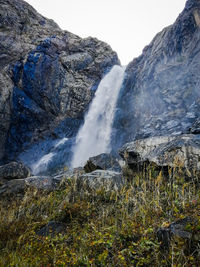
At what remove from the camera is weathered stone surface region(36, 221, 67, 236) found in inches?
166

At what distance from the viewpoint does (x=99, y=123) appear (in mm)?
25875

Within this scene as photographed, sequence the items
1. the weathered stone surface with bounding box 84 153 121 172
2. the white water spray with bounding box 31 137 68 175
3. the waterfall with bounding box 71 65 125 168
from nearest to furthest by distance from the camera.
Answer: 1. the weathered stone surface with bounding box 84 153 121 172
2. the waterfall with bounding box 71 65 125 168
3. the white water spray with bounding box 31 137 68 175

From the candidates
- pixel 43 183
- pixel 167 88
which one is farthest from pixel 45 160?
pixel 43 183

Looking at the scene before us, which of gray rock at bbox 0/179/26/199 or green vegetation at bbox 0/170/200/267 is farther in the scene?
gray rock at bbox 0/179/26/199

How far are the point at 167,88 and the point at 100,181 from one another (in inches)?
597

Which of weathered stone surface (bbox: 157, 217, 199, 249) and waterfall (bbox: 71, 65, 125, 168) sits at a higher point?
waterfall (bbox: 71, 65, 125, 168)

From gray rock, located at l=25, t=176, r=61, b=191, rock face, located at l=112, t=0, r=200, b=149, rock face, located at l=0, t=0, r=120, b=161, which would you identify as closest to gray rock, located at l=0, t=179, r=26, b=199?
gray rock, located at l=25, t=176, r=61, b=191

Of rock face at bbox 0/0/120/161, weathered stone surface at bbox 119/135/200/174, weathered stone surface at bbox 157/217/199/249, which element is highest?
rock face at bbox 0/0/120/161

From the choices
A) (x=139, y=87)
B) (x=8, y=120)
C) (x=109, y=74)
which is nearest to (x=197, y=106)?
(x=139, y=87)

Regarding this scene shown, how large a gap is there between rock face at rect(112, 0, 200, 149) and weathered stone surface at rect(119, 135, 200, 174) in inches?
326

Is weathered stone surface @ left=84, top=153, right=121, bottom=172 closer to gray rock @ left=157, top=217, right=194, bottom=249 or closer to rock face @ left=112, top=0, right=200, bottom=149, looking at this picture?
rock face @ left=112, top=0, right=200, bottom=149

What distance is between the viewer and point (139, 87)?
23078 mm

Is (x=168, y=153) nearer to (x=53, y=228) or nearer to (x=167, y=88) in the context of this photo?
(x=53, y=228)

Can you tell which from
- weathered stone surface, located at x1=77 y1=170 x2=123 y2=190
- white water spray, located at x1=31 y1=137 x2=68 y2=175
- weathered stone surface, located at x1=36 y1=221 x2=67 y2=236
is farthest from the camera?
white water spray, located at x1=31 y1=137 x2=68 y2=175
